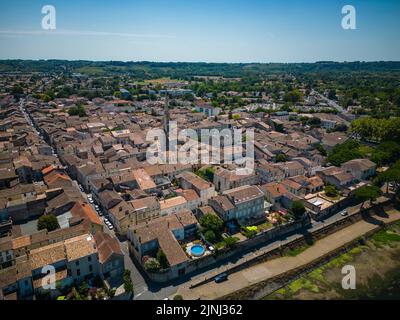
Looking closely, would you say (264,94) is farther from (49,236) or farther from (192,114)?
(49,236)

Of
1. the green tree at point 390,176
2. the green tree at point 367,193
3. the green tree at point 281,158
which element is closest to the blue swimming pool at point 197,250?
the green tree at point 367,193

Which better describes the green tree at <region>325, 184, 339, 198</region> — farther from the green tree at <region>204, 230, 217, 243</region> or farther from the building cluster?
the green tree at <region>204, 230, 217, 243</region>

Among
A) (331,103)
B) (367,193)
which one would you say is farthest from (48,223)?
(331,103)

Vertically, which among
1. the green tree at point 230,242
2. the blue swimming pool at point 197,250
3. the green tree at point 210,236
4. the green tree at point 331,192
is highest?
the green tree at point 331,192

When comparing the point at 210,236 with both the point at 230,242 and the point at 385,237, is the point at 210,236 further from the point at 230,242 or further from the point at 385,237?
the point at 385,237

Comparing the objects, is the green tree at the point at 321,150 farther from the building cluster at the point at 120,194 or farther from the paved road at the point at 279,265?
the paved road at the point at 279,265

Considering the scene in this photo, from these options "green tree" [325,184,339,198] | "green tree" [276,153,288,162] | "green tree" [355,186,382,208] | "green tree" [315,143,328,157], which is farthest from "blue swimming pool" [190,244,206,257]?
"green tree" [315,143,328,157]

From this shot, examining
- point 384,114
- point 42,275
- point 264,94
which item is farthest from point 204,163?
point 264,94
